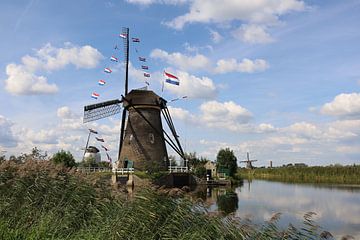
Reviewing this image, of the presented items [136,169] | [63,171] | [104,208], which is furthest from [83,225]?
[136,169]

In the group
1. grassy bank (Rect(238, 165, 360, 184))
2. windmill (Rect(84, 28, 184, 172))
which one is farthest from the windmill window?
grassy bank (Rect(238, 165, 360, 184))

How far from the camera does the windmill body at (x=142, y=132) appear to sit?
32.8 metres

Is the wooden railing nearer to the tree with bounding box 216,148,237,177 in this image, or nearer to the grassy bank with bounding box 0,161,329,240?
the tree with bounding box 216,148,237,177

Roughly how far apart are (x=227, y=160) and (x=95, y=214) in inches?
1601

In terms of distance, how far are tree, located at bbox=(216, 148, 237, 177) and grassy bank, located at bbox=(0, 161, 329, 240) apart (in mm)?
38779

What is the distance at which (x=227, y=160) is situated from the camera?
1865 inches

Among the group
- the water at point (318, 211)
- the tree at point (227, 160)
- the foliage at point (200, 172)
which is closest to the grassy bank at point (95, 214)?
the water at point (318, 211)

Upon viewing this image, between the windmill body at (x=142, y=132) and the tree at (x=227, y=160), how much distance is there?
48.6ft

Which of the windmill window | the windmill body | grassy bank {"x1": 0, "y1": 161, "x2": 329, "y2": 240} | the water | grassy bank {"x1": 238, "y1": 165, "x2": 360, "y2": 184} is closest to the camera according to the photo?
grassy bank {"x1": 0, "y1": 161, "x2": 329, "y2": 240}

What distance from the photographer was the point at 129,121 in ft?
110

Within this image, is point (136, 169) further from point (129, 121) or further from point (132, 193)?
point (132, 193)

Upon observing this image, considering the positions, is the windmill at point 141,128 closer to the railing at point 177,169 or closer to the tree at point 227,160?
the railing at point 177,169

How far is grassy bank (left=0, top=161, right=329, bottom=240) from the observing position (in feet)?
20.1

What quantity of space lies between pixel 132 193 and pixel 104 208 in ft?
2.95
